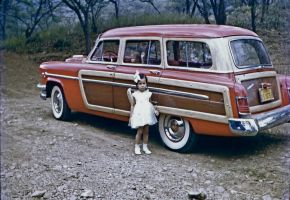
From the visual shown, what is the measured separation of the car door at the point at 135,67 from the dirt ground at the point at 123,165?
58cm

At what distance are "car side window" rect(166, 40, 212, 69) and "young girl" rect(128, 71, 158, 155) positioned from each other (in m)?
0.47

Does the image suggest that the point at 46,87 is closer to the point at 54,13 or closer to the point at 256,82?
the point at 256,82

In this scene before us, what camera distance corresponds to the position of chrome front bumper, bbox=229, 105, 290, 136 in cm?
475

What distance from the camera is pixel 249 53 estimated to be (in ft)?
18.0

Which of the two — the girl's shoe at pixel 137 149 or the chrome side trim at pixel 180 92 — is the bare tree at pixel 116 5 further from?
the girl's shoe at pixel 137 149

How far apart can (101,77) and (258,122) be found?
2.46 meters

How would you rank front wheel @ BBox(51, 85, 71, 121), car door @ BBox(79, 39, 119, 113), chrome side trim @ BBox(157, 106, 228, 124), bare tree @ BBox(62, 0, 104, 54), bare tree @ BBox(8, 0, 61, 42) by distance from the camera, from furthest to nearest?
bare tree @ BBox(8, 0, 61, 42) → bare tree @ BBox(62, 0, 104, 54) → front wheel @ BBox(51, 85, 71, 121) → car door @ BBox(79, 39, 119, 113) → chrome side trim @ BBox(157, 106, 228, 124)

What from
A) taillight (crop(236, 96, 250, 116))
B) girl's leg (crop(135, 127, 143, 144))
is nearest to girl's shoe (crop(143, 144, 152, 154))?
girl's leg (crop(135, 127, 143, 144))

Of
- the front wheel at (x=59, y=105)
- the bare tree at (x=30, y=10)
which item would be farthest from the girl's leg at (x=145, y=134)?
the bare tree at (x=30, y=10)

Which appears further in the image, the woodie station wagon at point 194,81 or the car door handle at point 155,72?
the car door handle at point 155,72

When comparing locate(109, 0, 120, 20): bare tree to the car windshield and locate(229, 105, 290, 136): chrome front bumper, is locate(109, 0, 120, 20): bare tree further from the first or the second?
locate(229, 105, 290, 136): chrome front bumper

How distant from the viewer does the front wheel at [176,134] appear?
5309mm

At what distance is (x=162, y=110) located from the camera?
18.0 feet

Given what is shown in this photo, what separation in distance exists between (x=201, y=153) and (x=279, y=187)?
1.35 meters
